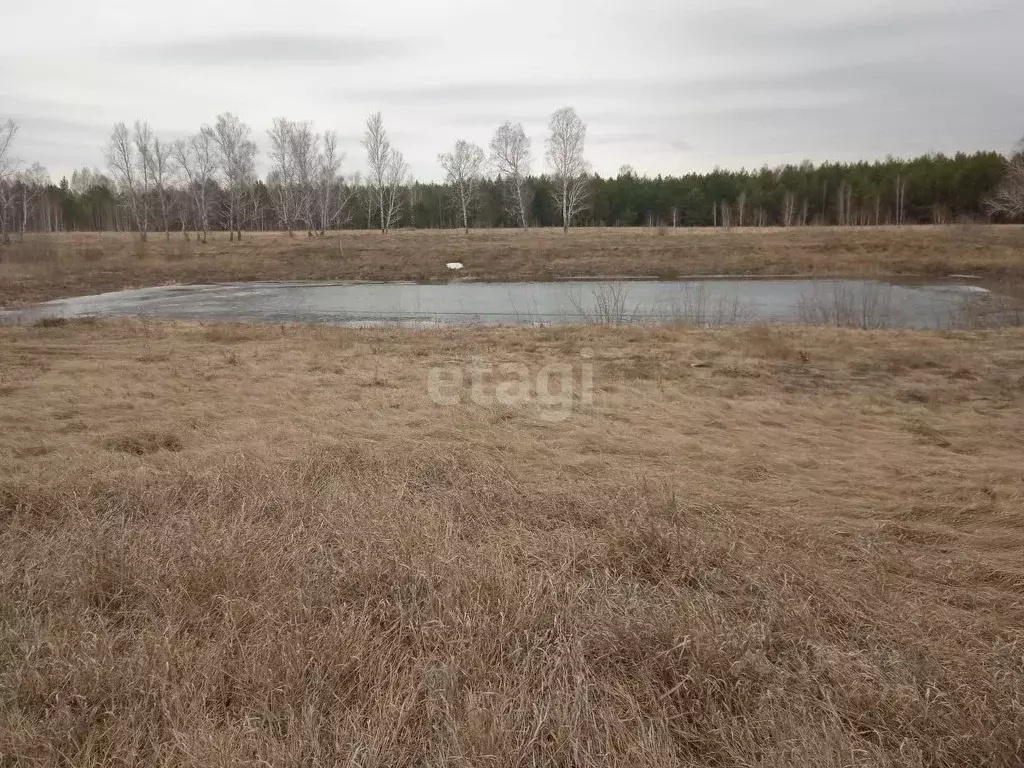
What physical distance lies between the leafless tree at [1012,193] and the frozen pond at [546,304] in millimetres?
31248

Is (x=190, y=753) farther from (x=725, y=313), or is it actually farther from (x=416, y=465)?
(x=725, y=313)

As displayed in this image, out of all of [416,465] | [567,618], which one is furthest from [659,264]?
[567,618]

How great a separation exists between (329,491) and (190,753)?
2.80 meters

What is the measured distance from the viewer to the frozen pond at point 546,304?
19.0 meters

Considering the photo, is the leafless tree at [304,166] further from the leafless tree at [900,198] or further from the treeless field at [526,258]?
the leafless tree at [900,198]

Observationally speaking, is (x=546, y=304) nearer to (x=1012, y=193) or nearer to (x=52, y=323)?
(x=52, y=323)

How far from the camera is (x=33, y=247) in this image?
40844 millimetres

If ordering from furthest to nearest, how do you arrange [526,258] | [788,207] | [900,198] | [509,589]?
[788,207] → [900,198] → [526,258] → [509,589]

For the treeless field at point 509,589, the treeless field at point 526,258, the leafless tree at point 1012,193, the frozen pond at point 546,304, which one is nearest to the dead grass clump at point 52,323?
the frozen pond at point 546,304

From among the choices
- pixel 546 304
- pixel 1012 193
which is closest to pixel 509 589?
pixel 546 304

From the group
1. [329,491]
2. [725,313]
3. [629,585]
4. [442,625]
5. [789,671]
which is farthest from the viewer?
[725,313]

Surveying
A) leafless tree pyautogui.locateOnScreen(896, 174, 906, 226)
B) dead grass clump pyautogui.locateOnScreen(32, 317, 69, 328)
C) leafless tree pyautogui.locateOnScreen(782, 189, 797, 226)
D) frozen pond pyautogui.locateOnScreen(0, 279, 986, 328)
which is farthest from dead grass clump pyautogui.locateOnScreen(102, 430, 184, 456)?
leafless tree pyautogui.locateOnScreen(896, 174, 906, 226)

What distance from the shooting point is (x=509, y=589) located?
12.2 ft

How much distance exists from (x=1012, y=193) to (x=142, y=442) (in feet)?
211
